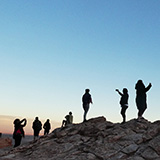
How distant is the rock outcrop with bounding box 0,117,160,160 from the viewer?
15.2 m

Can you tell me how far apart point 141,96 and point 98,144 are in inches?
200

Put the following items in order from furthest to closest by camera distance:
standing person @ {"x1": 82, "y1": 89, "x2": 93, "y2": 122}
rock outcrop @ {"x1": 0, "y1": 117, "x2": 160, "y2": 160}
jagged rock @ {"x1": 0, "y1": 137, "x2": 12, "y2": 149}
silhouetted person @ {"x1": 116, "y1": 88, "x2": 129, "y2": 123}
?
jagged rock @ {"x1": 0, "y1": 137, "x2": 12, "y2": 149}
standing person @ {"x1": 82, "y1": 89, "x2": 93, "y2": 122}
silhouetted person @ {"x1": 116, "y1": 88, "x2": 129, "y2": 123}
rock outcrop @ {"x1": 0, "y1": 117, "x2": 160, "y2": 160}

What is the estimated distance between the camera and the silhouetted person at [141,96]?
18.5m

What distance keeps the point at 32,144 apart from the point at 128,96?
345 inches

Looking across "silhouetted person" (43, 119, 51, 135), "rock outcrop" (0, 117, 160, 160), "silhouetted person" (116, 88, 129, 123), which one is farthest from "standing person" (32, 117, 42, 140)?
"silhouetted person" (116, 88, 129, 123)

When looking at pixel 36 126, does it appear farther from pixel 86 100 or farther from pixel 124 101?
pixel 124 101

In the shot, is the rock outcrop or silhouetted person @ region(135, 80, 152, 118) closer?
the rock outcrop

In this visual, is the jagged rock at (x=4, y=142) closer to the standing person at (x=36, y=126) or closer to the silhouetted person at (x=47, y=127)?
the standing person at (x=36, y=126)

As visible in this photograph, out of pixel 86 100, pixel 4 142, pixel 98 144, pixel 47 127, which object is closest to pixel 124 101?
pixel 86 100

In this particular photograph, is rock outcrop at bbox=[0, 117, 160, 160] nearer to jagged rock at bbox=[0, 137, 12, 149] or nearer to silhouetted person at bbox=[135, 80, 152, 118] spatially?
silhouetted person at bbox=[135, 80, 152, 118]

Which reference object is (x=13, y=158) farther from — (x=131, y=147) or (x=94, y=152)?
(x=131, y=147)

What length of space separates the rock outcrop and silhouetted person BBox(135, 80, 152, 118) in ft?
4.50

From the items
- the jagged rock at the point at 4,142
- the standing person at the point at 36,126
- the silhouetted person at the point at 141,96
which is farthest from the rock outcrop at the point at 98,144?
the jagged rock at the point at 4,142

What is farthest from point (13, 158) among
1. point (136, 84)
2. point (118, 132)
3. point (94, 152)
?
point (136, 84)
